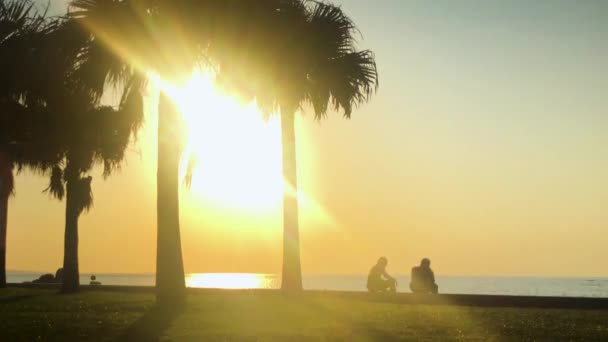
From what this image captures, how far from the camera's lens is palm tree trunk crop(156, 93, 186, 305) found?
2123cm

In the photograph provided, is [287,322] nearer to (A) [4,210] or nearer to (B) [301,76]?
(B) [301,76]

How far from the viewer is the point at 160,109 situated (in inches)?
890

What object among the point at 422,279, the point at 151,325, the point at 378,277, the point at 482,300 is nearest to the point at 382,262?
the point at 378,277

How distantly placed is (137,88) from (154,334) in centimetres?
1041

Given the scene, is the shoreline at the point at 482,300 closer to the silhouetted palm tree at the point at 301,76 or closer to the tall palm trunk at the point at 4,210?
the silhouetted palm tree at the point at 301,76

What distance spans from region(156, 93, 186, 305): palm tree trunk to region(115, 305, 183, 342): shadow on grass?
1254 mm

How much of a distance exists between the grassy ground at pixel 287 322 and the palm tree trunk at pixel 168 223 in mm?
742

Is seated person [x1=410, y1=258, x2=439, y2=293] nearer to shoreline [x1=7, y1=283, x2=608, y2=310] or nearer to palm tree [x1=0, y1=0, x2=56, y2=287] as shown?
shoreline [x1=7, y1=283, x2=608, y2=310]

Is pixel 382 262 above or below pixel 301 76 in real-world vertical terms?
below

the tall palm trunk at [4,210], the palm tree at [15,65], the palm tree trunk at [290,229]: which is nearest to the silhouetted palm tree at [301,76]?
the palm tree trunk at [290,229]

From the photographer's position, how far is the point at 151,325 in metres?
16.0

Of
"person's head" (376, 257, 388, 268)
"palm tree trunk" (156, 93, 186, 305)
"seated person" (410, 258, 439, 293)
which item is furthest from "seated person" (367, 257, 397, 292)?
"palm tree trunk" (156, 93, 186, 305)

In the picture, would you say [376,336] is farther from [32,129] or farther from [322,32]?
[32,129]

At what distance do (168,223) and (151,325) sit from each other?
578cm
